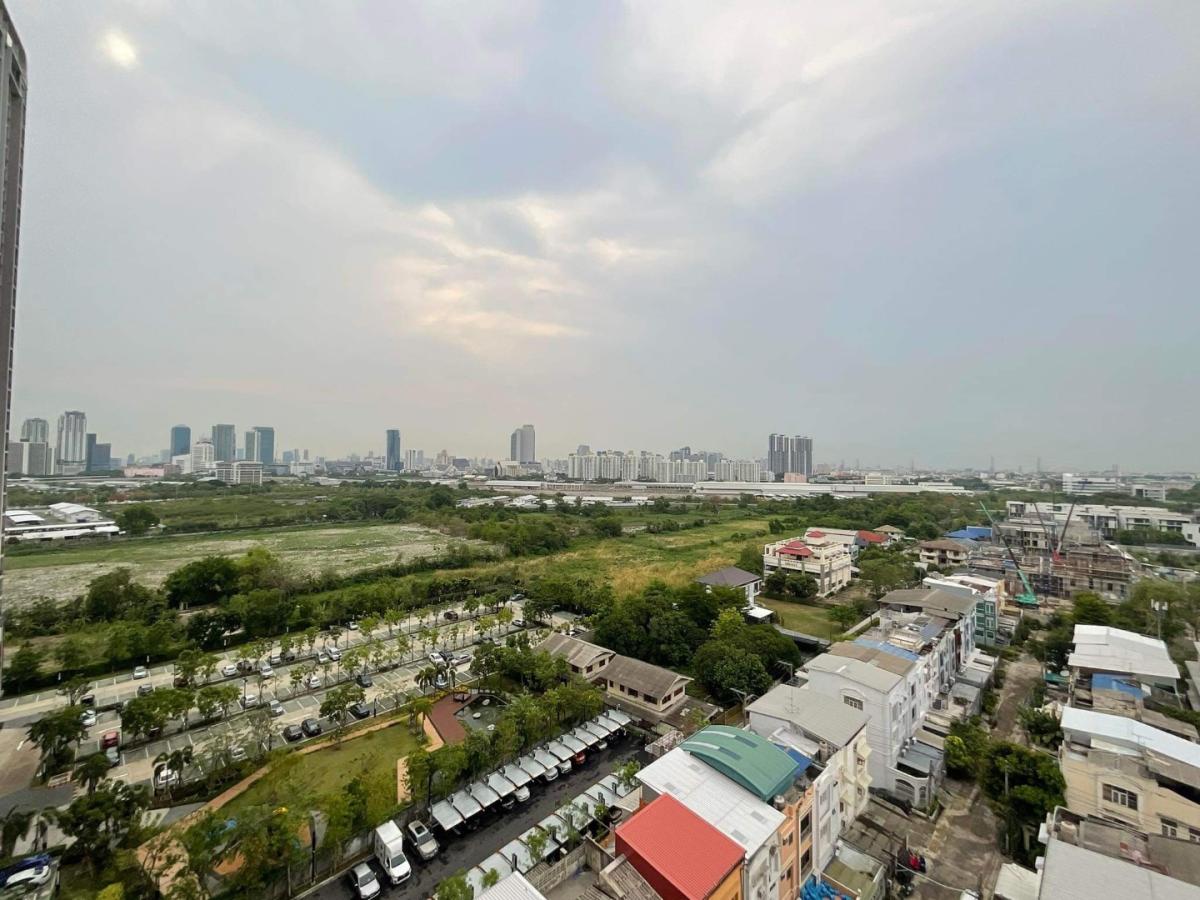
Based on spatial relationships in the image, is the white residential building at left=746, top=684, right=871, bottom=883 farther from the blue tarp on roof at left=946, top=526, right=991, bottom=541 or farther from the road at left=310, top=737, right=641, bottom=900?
the blue tarp on roof at left=946, top=526, right=991, bottom=541

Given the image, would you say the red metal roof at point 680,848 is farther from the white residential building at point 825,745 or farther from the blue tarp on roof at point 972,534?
the blue tarp on roof at point 972,534

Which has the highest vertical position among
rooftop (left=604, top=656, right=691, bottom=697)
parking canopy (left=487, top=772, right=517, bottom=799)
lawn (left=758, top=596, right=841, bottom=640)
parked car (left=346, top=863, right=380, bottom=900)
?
rooftop (left=604, top=656, right=691, bottom=697)

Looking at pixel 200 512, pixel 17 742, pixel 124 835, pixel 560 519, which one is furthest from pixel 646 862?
pixel 200 512

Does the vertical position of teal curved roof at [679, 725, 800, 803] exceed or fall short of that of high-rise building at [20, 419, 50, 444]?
it falls short

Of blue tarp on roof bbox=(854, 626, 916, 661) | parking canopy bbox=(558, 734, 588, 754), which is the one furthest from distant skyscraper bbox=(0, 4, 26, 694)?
blue tarp on roof bbox=(854, 626, 916, 661)

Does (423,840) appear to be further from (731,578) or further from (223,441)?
(223,441)
